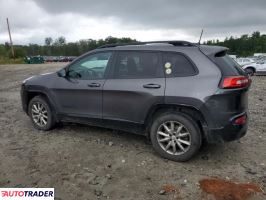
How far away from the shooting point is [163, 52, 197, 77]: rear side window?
473 cm

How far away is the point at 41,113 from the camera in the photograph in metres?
6.46

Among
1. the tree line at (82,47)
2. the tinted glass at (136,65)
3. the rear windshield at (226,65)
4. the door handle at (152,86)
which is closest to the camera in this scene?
the rear windshield at (226,65)

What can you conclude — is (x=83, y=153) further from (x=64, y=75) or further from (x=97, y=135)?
(x=64, y=75)

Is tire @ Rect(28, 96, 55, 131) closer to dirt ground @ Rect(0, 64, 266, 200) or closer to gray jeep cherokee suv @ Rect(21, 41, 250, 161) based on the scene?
dirt ground @ Rect(0, 64, 266, 200)

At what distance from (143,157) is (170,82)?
4.22 ft

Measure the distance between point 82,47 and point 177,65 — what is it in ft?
323

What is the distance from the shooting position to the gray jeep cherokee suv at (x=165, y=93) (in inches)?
179

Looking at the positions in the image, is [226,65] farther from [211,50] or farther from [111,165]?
[111,165]

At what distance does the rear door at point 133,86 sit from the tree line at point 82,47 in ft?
210

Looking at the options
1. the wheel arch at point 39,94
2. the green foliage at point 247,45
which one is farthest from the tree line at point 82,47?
the wheel arch at point 39,94

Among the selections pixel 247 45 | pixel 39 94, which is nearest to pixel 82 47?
pixel 247 45

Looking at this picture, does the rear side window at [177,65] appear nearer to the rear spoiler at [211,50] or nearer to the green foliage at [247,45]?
the rear spoiler at [211,50]

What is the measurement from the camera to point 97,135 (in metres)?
6.16

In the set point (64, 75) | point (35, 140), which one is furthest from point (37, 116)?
point (64, 75)
